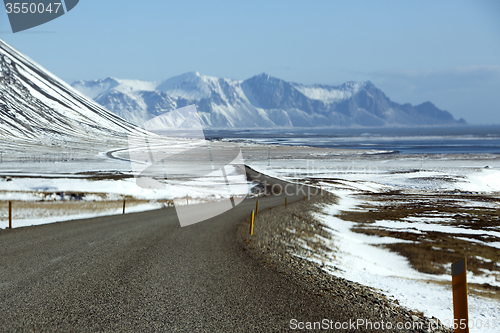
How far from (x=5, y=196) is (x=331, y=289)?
3133cm

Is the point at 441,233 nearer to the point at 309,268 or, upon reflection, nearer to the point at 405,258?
the point at 405,258

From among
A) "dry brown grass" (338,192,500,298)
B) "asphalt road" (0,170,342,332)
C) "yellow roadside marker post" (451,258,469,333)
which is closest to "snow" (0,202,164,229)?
"asphalt road" (0,170,342,332)

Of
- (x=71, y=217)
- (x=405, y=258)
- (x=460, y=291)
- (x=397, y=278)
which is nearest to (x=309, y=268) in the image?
(x=397, y=278)

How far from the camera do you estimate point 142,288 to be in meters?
8.62

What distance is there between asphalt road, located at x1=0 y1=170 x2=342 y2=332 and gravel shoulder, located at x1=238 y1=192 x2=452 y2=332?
454 millimetres

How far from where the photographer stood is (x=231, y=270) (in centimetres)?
1032

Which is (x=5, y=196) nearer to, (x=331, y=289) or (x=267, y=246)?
(x=267, y=246)

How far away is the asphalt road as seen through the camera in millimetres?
6879

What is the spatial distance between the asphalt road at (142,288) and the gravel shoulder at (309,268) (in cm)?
45

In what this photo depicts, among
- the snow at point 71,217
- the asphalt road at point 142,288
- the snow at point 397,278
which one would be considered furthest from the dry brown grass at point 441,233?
the snow at point 71,217

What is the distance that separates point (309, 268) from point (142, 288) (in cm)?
579

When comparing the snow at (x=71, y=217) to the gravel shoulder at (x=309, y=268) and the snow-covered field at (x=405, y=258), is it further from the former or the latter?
the snow-covered field at (x=405, y=258)

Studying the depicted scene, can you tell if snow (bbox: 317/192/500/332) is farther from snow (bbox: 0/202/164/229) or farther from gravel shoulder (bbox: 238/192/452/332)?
snow (bbox: 0/202/164/229)

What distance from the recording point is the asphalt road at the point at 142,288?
6.88 meters
